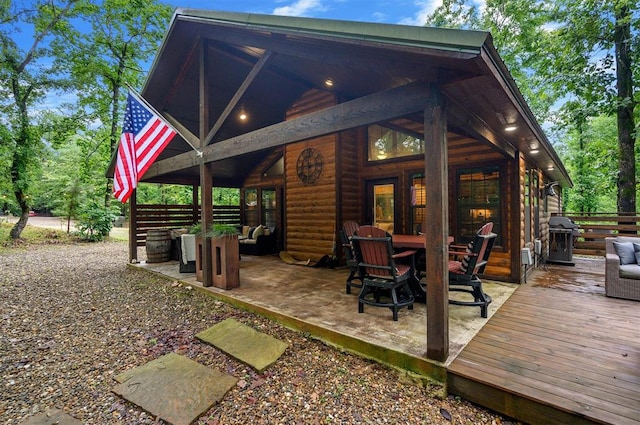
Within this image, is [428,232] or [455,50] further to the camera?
[428,232]

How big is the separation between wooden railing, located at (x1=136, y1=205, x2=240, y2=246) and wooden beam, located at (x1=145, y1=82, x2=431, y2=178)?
4.47 m

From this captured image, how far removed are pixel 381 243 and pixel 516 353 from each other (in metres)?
1.47

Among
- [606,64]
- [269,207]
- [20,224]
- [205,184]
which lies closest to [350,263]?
[205,184]

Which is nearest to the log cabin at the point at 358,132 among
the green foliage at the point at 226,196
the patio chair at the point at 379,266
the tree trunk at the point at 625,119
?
the patio chair at the point at 379,266

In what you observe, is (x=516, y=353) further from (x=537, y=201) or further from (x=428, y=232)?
(x=537, y=201)

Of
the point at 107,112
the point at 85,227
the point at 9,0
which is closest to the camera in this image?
the point at 9,0

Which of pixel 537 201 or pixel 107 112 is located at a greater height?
pixel 107 112

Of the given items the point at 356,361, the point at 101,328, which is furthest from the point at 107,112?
the point at 356,361

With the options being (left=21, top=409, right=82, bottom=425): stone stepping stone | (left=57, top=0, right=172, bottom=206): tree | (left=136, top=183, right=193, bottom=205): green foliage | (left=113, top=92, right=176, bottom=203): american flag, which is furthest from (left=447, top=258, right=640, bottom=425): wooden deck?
(left=136, top=183, right=193, bottom=205): green foliage

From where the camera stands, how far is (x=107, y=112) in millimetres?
13125

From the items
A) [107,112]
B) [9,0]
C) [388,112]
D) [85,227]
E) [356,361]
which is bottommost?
[356,361]

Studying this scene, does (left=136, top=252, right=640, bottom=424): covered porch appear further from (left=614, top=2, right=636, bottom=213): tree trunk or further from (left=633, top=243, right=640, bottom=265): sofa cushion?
(left=614, top=2, right=636, bottom=213): tree trunk

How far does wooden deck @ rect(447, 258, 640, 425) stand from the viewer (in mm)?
1771

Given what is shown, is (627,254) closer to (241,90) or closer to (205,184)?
(241,90)
